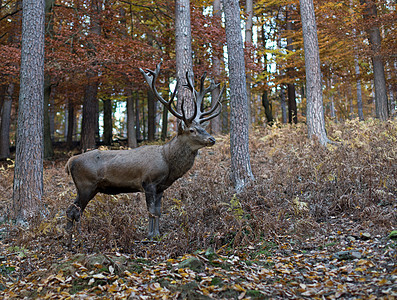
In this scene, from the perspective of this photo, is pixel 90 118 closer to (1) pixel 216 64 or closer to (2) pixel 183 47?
(1) pixel 216 64

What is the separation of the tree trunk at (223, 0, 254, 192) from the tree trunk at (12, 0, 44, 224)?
4.48 m

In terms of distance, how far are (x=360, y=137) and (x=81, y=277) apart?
9113 mm

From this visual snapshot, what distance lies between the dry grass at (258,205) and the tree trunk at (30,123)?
20.1 inches

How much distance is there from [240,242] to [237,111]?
363cm

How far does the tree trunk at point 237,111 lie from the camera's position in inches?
322

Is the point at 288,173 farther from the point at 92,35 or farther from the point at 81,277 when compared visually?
the point at 92,35

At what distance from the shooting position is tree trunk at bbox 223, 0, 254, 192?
818 cm

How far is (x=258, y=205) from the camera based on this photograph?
22.9 feet

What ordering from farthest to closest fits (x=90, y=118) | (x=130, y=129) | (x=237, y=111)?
(x=130, y=129) → (x=90, y=118) → (x=237, y=111)

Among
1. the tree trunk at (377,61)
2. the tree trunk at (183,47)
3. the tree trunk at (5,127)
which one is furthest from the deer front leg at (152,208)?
the tree trunk at (5,127)

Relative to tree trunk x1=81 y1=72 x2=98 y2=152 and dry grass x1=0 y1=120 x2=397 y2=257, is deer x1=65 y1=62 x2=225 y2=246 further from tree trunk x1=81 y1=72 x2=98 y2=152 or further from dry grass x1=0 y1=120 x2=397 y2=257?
tree trunk x1=81 y1=72 x2=98 y2=152

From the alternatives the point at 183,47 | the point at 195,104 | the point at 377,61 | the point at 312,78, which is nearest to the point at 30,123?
the point at 195,104

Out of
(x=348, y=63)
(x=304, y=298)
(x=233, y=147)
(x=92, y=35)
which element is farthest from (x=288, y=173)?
(x=348, y=63)

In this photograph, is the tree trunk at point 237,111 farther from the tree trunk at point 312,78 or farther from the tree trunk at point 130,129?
the tree trunk at point 130,129
